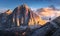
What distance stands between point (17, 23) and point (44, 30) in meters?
28.8

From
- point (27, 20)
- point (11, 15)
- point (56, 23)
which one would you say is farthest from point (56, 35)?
point (11, 15)

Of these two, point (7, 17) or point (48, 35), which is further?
point (7, 17)

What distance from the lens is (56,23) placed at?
7676mm

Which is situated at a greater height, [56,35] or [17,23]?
[56,35]

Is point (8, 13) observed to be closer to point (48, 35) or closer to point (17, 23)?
point (17, 23)

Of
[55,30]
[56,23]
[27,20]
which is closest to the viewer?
[55,30]

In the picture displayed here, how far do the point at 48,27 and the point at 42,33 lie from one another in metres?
0.38

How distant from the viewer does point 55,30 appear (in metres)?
7.21

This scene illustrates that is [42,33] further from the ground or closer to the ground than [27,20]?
further from the ground

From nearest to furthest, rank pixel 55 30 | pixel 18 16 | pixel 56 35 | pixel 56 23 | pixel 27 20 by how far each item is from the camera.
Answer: pixel 56 35 < pixel 55 30 < pixel 56 23 < pixel 27 20 < pixel 18 16

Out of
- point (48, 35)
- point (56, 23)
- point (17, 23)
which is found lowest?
point (17, 23)

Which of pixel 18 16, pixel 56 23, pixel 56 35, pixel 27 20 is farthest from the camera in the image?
pixel 18 16

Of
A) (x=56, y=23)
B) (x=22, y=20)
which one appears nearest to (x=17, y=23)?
(x=22, y=20)

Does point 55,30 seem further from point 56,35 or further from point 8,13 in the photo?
point 8,13
